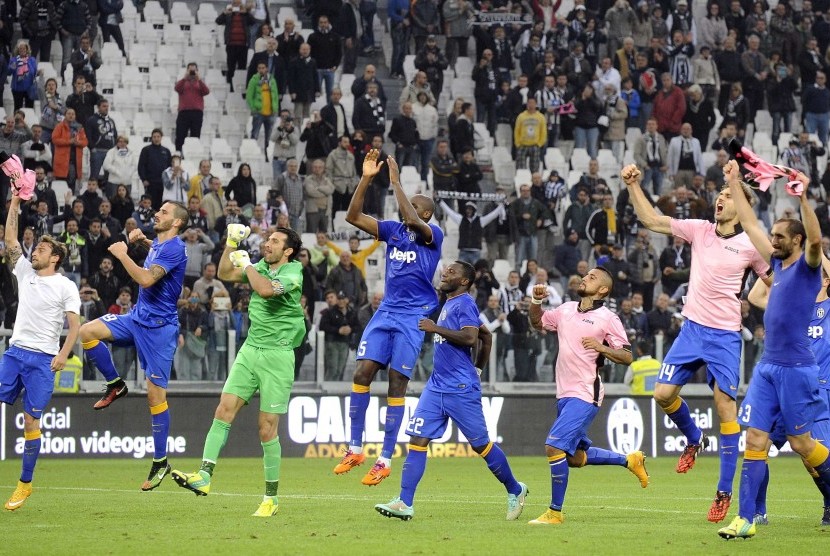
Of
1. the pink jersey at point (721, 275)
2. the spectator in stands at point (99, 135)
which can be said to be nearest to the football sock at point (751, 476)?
the pink jersey at point (721, 275)

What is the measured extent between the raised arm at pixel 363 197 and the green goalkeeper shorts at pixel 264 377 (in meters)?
1.73

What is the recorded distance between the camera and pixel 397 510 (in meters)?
13.0

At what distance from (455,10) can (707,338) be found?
71.7 ft

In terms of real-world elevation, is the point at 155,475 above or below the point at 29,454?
below

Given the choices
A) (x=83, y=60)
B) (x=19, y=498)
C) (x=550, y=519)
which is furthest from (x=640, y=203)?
(x=83, y=60)

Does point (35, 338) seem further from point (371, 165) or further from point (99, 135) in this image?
point (99, 135)

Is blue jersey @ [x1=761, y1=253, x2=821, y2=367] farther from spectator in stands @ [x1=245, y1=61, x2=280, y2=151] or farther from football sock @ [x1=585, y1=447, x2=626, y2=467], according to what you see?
spectator in stands @ [x1=245, y1=61, x2=280, y2=151]

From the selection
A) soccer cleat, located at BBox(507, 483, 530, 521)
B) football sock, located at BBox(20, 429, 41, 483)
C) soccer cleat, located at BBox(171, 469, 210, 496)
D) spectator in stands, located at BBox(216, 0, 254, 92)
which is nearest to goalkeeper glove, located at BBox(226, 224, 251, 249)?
soccer cleat, located at BBox(171, 469, 210, 496)

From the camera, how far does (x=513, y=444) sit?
26.2 m

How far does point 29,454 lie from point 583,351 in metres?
5.82

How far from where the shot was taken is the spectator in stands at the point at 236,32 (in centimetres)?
3222

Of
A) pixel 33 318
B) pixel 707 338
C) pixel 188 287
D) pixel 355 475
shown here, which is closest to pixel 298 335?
pixel 33 318

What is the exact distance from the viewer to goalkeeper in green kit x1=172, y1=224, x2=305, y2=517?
1338cm

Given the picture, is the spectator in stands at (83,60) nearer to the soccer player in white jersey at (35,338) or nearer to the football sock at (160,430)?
the football sock at (160,430)
